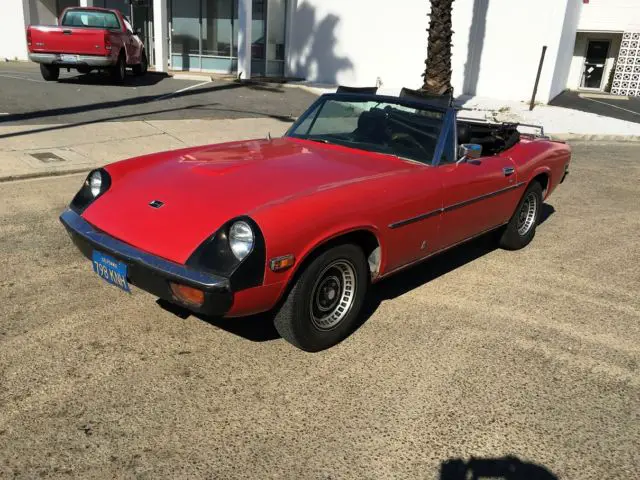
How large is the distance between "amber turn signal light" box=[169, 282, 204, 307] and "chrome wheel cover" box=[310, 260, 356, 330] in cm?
69

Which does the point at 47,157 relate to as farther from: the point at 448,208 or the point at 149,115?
the point at 448,208

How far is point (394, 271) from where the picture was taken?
12.6ft

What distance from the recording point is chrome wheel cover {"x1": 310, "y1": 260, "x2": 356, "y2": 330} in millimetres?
3381

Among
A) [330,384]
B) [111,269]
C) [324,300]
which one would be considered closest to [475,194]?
[324,300]

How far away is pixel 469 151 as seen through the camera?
419cm

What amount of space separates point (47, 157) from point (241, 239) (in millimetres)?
6267

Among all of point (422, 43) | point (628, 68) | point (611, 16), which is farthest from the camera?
point (628, 68)

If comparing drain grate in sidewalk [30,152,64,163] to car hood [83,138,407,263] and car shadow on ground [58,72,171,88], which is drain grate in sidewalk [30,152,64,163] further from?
car shadow on ground [58,72,171,88]

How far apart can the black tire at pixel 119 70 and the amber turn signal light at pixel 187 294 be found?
13.4 m

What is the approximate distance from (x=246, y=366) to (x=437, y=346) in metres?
1.25

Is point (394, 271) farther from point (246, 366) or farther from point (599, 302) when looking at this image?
point (599, 302)

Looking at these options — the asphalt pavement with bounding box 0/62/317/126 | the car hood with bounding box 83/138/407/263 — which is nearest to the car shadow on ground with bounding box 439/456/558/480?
the car hood with bounding box 83/138/407/263

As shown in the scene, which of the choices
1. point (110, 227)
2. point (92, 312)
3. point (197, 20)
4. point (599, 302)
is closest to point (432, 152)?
point (599, 302)

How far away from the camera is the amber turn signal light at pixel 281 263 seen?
116 inches
